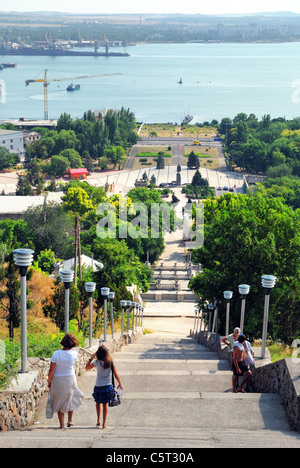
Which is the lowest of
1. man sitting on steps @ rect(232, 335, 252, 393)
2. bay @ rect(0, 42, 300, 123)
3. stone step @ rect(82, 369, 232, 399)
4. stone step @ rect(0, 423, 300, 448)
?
bay @ rect(0, 42, 300, 123)

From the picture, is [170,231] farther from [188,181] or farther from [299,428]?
[299,428]

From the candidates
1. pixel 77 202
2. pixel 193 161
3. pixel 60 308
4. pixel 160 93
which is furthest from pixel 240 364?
pixel 160 93

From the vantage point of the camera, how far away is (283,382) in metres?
6.55

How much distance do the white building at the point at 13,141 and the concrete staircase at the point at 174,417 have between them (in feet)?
191

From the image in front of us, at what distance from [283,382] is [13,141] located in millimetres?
62232

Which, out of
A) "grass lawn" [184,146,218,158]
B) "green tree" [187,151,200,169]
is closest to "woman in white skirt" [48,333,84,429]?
"green tree" [187,151,200,169]

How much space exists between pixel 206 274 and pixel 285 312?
196cm

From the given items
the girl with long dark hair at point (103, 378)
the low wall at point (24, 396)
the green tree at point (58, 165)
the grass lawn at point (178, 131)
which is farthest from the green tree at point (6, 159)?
the girl with long dark hair at point (103, 378)

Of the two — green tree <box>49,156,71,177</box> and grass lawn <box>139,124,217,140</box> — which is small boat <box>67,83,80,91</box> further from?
green tree <box>49,156,71,177</box>

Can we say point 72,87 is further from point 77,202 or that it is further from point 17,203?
point 17,203

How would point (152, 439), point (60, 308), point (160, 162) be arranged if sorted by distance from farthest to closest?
1. point (160, 162)
2. point (60, 308)
3. point (152, 439)

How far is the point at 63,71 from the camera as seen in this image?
175875 mm

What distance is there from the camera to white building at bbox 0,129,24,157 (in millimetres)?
65062

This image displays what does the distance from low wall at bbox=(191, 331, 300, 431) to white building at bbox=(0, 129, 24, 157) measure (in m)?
59.5
